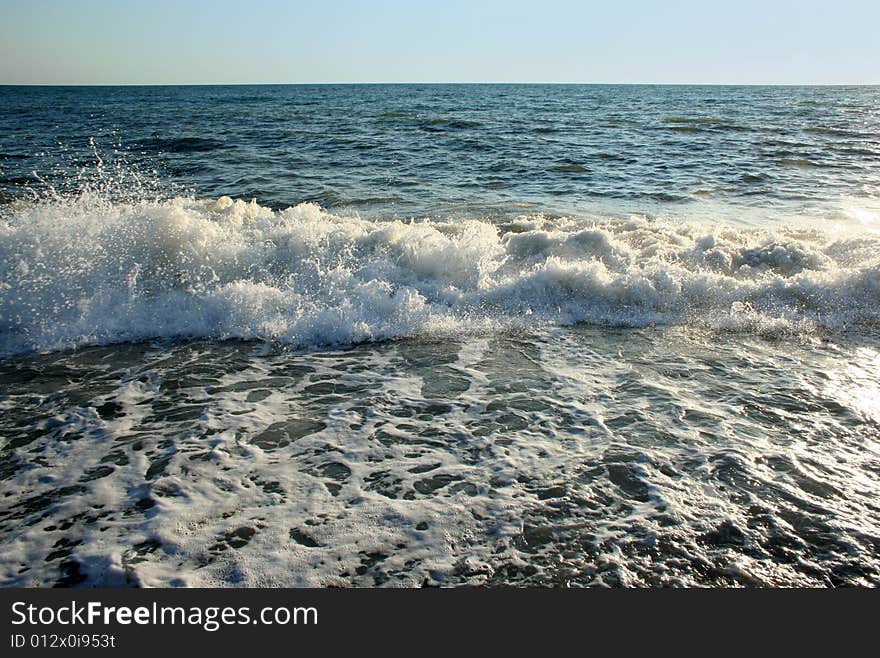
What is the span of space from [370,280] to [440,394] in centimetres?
271

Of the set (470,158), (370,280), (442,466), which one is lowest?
(442,466)

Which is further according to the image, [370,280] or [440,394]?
[370,280]

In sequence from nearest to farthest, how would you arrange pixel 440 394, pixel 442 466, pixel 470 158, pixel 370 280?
pixel 442 466, pixel 440 394, pixel 370 280, pixel 470 158

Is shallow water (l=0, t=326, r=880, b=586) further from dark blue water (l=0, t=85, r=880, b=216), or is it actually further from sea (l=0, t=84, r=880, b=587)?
dark blue water (l=0, t=85, r=880, b=216)

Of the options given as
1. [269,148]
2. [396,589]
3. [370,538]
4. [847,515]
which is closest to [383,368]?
[370,538]

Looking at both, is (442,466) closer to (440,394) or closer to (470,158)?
(440,394)

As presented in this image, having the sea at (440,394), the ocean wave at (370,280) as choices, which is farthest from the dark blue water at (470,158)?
the ocean wave at (370,280)

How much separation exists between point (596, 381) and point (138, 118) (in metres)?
31.1

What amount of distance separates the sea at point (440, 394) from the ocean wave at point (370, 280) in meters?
0.04

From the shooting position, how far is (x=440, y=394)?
185 inches

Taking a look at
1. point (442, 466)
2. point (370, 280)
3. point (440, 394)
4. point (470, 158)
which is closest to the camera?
point (442, 466)

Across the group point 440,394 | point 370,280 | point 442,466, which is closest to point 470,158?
point 370,280

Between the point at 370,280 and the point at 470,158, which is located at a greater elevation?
the point at 470,158

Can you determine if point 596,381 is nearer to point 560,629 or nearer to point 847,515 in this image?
point 847,515
